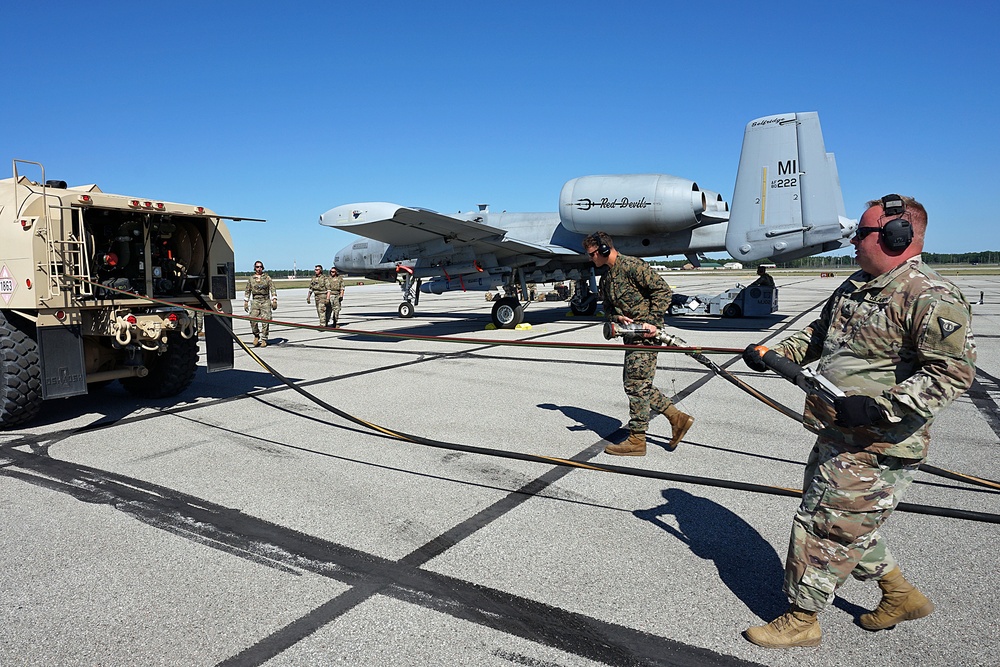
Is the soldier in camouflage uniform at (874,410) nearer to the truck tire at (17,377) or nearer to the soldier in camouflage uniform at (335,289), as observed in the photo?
the truck tire at (17,377)

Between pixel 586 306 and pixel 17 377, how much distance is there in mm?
15418

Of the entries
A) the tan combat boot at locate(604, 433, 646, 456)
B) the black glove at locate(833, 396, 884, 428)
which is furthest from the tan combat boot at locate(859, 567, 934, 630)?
the tan combat boot at locate(604, 433, 646, 456)

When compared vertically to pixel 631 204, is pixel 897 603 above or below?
below

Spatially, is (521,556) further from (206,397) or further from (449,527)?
(206,397)

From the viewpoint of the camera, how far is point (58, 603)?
306 cm

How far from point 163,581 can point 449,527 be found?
5.16 ft

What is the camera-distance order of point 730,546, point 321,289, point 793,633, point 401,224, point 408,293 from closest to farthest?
1. point 793,633
2. point 730,546
3. point 401,224
4. point 321,289
5. point 408,293

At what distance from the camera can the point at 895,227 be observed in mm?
2541

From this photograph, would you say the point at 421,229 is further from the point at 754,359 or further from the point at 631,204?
the point at 754,359

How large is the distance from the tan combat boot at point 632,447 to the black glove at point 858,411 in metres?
3.01

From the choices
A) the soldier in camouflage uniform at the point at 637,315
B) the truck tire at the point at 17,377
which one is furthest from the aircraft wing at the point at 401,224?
the soldier in camouflage uniform at the point at 637,315

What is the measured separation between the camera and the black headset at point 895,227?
8.29 ft

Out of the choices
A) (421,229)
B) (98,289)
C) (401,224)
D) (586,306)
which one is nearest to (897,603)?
(98,289)

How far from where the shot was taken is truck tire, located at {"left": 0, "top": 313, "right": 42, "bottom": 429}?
5.95 meters
